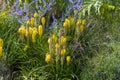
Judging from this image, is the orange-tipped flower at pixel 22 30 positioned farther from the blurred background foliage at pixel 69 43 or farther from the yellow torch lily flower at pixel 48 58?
the yellow torch lily flower at pixel 48 58

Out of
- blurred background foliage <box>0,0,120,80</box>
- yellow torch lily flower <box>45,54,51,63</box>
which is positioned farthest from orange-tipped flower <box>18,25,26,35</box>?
yellow torch lily flower <box>45,54,51,63</box>

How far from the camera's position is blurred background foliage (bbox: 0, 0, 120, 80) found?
300 centimetres

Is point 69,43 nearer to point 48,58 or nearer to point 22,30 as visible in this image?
point 48,58

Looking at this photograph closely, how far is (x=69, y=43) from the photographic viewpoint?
3.26m

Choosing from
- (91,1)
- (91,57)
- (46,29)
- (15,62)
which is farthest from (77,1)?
(15,62)

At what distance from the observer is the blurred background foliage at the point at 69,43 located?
118 inches

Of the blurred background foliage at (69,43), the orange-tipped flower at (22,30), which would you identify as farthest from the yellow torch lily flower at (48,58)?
the orange-tipped flower at (22,30)

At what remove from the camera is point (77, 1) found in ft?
12.0

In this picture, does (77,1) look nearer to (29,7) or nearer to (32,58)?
(29,7)

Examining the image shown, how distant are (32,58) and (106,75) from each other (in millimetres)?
826

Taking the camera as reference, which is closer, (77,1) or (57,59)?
(57,59)

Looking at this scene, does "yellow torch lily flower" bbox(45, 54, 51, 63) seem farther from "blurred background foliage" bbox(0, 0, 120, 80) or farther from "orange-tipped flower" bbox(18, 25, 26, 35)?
"orange-tipped flower" bbox(18, 25, 26, 35)

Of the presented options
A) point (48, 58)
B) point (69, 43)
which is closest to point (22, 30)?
point (48, 58)

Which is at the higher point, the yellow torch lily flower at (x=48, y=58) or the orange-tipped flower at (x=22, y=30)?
the orange-tipped flower at (x=22, y=30)
